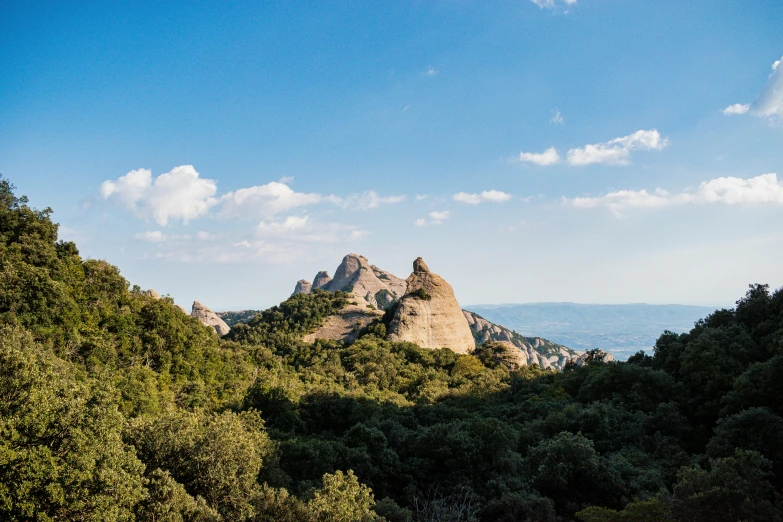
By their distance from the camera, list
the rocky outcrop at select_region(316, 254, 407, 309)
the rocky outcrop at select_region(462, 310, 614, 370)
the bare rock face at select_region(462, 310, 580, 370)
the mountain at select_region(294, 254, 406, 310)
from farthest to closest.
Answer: the bare rock face at select_region(462, 310, 580, 370)
the rocky outcrop at select_region(462, 310, 614, 370)
the rocky outcrop at select_region(316, 254, 407, 309)
the mountain at select_region(294, 254, 406, 310)

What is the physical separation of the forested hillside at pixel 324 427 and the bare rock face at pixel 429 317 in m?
12.0

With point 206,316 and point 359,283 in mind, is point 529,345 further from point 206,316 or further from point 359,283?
point 206,316

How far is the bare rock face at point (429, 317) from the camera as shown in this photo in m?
62.7

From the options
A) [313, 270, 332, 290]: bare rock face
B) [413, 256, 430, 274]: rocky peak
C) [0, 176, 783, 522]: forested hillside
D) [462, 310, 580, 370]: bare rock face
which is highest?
[313, 270, 332, 290]: bare rock face

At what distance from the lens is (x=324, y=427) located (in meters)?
33.7

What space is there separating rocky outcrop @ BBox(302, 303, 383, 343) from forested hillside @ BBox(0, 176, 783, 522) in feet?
49.3

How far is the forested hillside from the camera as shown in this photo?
41.3 ft

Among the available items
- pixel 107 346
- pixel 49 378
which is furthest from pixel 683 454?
pixel 107 346

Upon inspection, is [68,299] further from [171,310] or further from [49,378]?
[49,378]

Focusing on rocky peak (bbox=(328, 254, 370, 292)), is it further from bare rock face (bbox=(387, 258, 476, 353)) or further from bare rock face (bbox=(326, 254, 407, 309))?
Result: bare rock face (bbox=(387, 258, 476, 353))

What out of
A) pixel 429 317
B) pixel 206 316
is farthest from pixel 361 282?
pixel 429 317

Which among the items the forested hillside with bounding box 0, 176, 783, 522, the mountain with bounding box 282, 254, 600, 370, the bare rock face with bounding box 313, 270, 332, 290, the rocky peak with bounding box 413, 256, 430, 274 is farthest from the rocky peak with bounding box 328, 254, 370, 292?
the forested hillside with bounding box 0, 176, 783, 522

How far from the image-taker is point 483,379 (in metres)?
51.9

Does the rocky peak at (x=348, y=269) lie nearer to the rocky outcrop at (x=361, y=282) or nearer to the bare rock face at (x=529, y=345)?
the rocky outcrop at (x=361, y=282)
